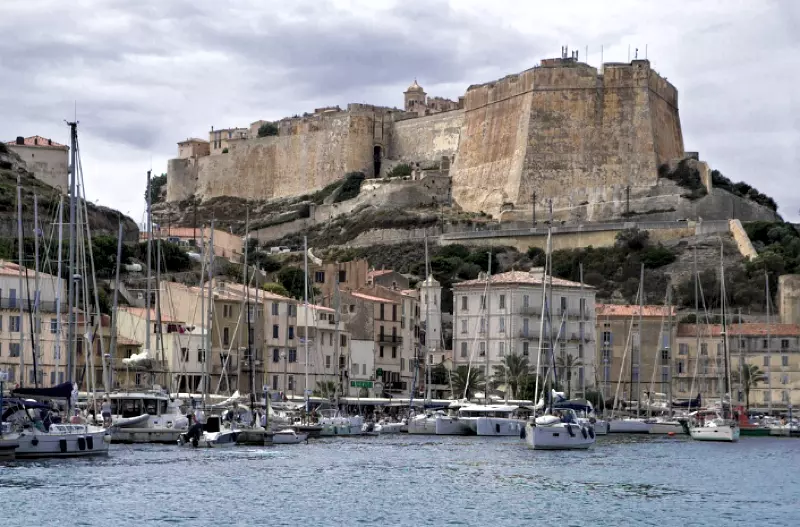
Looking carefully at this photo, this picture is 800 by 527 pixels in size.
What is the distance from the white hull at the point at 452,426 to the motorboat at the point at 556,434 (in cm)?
1014

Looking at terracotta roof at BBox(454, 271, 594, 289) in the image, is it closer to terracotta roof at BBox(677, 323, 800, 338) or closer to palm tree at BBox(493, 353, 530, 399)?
palm tree at BBox(493, 353, 530, 399)

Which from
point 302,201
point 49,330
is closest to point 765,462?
point 49,330

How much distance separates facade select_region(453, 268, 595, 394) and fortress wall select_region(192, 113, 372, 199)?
49788 millimetres

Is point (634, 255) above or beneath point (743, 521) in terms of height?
above

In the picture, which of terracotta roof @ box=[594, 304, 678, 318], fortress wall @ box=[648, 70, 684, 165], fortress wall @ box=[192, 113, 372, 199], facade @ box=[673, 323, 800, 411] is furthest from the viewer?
fortress wall @ box=[192, 113, 372, 199]

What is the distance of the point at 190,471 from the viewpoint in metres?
40.4

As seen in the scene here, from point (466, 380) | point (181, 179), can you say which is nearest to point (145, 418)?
point (466, 380)

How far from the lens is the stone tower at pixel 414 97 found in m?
135

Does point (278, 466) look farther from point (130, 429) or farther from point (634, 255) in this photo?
point (634, 255)

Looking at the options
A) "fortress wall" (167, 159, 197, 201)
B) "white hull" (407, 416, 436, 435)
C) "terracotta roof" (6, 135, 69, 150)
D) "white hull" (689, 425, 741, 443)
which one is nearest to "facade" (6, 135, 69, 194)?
"terracotta roof" (6, 135, 69, 150)

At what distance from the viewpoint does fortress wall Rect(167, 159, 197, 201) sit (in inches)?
5235

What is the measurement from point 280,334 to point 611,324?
18841mm

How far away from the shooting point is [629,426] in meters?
63.8

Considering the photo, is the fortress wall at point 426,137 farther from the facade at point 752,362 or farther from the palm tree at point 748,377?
the palm tree at point 748,377
